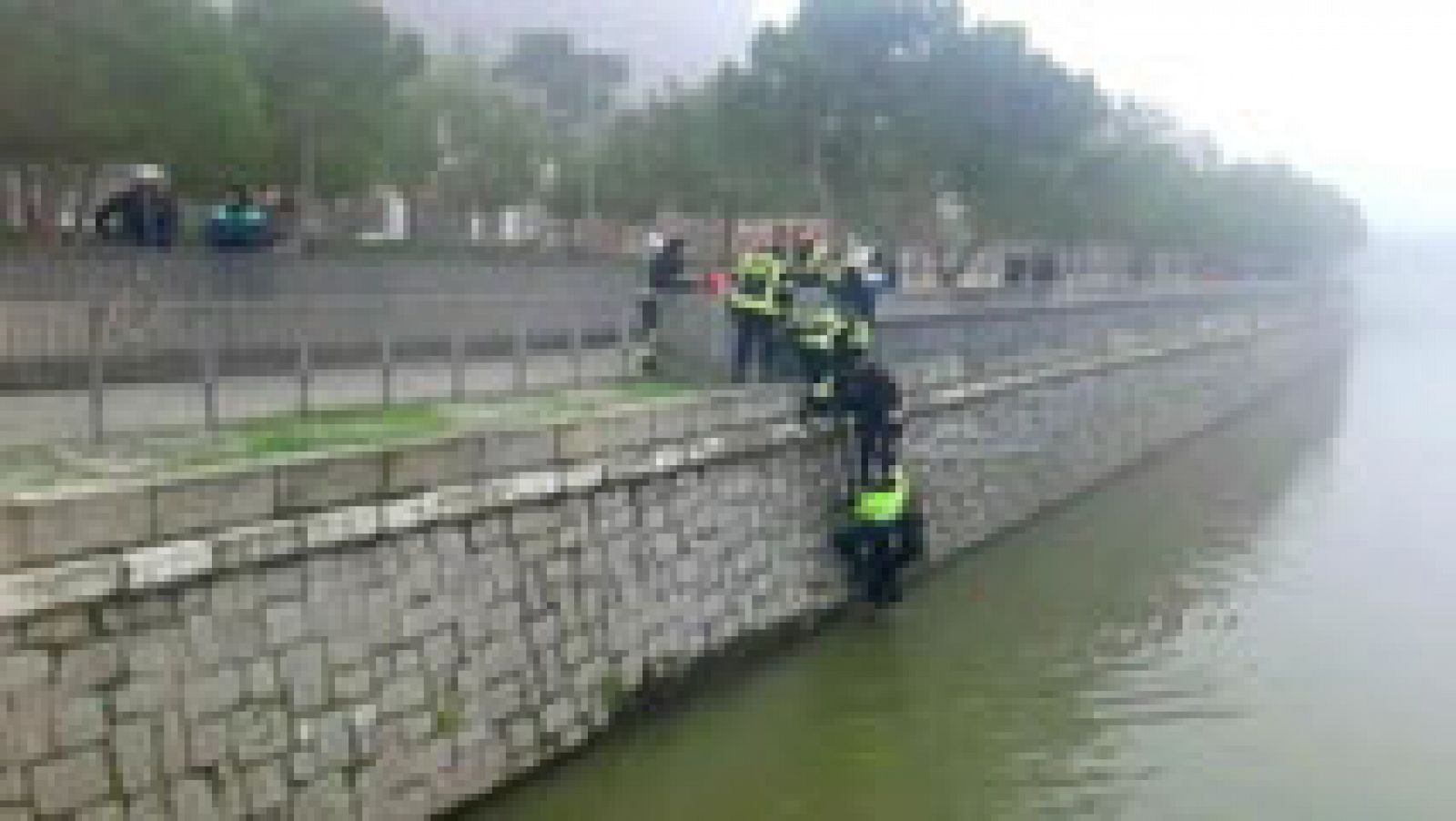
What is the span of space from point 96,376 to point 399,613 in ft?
7.66

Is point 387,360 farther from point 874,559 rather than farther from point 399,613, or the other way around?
point 874,559

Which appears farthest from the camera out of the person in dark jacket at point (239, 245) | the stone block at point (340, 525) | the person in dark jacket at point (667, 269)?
the person in dark jacket at point (667, 269)

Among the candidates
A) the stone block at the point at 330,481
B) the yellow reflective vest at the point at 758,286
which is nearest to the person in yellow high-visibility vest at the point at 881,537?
the yellow reflective vest at the point at 758,286

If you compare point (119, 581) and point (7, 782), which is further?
point (119, 581)

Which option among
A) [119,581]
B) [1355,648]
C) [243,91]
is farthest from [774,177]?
[119,581]

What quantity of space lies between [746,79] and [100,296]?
27.7 m

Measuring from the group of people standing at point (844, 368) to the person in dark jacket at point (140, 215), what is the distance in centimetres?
538

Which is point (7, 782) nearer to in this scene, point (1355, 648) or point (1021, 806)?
point (1021, 806)

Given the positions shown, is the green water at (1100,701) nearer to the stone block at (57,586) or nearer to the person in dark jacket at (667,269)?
the stone block at (57,586)

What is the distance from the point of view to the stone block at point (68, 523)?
8.98 metres

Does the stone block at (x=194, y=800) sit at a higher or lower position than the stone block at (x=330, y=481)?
lower

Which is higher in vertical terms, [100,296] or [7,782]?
[100,296]

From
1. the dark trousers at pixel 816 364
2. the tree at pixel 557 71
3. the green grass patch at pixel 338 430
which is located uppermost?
the tree at pixel 557 71

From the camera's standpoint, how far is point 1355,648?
19578 mm
